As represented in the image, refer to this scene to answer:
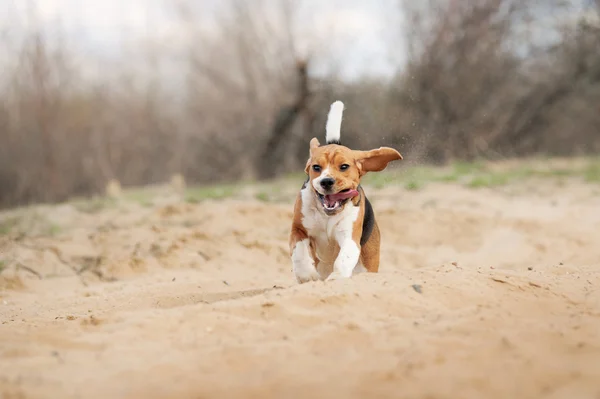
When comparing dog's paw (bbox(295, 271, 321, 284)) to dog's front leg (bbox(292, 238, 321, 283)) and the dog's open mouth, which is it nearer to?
dog's front leg (bbox(292, 238, 321, 283))

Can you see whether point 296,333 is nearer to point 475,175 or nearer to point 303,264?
point 303,264

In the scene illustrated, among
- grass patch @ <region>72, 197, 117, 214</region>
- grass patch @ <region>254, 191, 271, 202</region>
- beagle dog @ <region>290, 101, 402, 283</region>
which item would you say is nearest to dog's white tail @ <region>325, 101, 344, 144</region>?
beagle dog @ <region>290, 101, 402, 283</region>

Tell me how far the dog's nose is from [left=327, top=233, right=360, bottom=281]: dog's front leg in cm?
39

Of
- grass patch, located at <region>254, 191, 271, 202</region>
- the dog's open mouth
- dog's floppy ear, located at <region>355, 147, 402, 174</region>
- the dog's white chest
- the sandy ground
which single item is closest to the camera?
the sandy ground

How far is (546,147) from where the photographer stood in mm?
18234

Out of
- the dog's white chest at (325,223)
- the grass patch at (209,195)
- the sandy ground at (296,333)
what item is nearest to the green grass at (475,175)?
the grass patch at (209,195)

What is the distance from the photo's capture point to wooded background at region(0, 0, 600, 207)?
14812 millimetres

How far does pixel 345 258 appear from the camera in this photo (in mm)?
4766

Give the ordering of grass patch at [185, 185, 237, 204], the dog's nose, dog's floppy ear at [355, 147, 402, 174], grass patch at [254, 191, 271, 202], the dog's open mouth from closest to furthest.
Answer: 1. the dog's nose
2. the dog's open mouth
3. dog's floppy ear at [355, 147, 402, 174]
4. grass patch at [254, 191, 271, 202]
5. grass patch at [185, 185, 237, 204]

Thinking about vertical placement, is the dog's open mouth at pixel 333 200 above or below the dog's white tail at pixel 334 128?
below

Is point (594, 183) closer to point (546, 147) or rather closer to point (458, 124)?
point (458, 124)

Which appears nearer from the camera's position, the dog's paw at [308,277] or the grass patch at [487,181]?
the dog's paw at [308,277]

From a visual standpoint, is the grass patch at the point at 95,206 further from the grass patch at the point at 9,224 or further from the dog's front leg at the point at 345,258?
the dog's front leg at the point at 345,258

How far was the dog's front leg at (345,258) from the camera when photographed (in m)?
4.71
